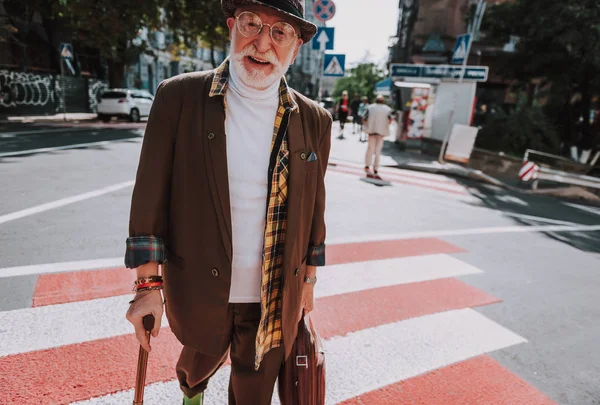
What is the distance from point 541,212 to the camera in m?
8.60

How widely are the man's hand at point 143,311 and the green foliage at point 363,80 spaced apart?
64792 mm

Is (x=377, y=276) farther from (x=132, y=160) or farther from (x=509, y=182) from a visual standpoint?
(x=509, y=182)

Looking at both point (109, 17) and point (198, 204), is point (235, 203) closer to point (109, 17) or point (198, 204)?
point (198, 204)

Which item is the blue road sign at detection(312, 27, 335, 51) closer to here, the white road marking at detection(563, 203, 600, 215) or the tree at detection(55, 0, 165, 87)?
the white road marking at detection(563, 203, 600, 215)

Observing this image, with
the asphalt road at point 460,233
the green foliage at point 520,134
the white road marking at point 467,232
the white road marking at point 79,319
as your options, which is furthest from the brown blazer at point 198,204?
the green foliage at point 520,134

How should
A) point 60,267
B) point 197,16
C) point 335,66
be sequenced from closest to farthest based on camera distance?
point 60,267 → point 335,66 → point 197,16

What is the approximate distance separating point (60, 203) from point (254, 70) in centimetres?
530

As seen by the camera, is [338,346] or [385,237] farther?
[385,237]

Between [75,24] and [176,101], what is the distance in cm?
2269

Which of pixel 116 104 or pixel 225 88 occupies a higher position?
pixel 225 88

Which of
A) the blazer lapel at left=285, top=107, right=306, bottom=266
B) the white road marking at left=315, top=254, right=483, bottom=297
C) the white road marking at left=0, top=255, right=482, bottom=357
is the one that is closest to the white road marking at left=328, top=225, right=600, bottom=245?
the white road marking at left=315, top=254, right=483, bottom=297

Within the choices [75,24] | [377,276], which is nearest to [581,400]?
[377,276]

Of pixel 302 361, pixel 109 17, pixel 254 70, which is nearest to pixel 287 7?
pixel 254 70

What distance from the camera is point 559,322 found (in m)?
3.86
